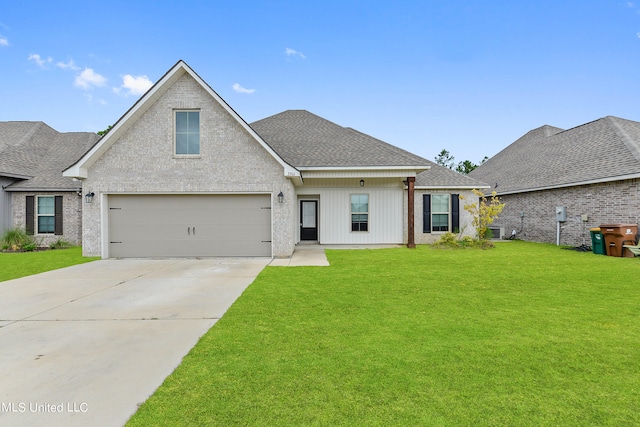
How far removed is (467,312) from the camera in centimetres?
482

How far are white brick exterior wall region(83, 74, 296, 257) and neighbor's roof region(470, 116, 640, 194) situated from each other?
13048 millimetres

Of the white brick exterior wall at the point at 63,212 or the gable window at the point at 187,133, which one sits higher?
the gable window at the point at 187,133

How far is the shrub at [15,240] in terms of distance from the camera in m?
13.7

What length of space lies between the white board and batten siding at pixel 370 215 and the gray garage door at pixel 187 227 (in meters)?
4.05

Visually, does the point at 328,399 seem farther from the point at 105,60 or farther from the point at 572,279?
the point at 105,60

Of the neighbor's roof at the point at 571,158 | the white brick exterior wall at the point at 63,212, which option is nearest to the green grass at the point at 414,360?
the neighbor's roof at the point at 571,158

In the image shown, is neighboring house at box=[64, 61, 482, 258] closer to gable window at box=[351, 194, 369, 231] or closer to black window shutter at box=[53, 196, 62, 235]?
gable window at box=[351, 194, 369, 231]

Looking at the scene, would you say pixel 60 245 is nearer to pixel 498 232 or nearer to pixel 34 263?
pixel 34 263

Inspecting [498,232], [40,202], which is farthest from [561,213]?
[40,202]

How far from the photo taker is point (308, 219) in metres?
15.7

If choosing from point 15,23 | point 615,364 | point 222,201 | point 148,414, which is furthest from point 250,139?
point 15,23

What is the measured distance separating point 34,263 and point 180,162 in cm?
553

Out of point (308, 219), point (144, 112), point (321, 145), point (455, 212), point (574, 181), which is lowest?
point (308, 219)

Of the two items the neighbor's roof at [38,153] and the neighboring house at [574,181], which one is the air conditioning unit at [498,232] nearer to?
the neighboring house at [574,181]
